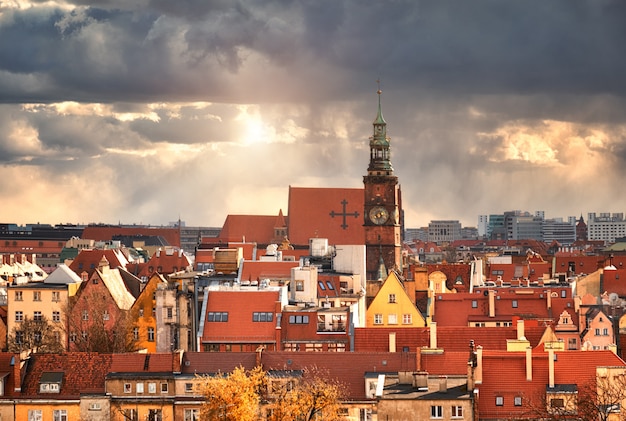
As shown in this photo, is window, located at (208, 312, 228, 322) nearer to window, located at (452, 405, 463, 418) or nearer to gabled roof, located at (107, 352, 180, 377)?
gabled roof, located at (107, 352, 180, 377)

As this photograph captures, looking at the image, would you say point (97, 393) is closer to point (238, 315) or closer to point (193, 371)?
point (193, 371)

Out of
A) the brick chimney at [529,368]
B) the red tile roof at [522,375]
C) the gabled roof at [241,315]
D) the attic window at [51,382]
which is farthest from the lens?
the gabled roof at [241,315]

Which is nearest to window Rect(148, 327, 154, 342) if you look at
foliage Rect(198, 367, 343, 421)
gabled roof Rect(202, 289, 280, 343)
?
gabled roof Rect(202, 289, 280, 343)

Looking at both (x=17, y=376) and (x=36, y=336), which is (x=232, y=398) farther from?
(x=36, y=336)

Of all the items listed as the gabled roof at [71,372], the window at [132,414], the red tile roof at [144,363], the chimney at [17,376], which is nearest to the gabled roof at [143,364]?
the red tile roof at [144,363]

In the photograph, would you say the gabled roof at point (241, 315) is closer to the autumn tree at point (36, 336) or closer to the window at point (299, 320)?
the window at point (299, 320)

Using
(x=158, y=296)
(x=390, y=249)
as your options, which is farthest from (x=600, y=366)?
(x=390, y=249)

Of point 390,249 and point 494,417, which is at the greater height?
point 390,249

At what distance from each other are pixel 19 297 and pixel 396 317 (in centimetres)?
3412

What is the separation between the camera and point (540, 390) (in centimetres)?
9762

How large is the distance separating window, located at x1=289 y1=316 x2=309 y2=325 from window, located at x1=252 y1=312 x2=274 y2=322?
4.80 ft

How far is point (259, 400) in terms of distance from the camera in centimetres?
9744

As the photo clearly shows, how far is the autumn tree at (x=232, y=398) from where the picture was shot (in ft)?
301

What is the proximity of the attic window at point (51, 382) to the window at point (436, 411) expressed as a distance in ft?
75.0
